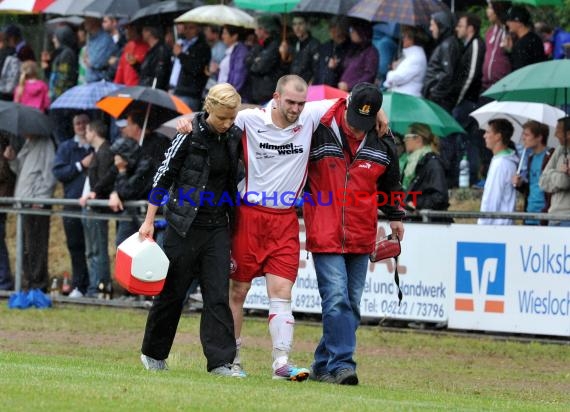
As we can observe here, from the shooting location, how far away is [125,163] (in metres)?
18.1

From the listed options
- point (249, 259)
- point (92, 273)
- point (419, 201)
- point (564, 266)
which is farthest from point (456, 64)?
point (249, 259)

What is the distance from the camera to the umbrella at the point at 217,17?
67.8 feet

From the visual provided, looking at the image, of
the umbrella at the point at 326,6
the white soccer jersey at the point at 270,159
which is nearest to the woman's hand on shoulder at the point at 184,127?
the white soccer jersey at the point at 270,159

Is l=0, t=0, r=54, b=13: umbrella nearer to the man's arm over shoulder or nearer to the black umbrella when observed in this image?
the black umbrella

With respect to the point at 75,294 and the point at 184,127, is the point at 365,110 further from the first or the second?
the point at 75,294

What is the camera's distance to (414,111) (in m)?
17.6

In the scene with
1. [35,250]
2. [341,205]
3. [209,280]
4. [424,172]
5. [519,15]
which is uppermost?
[519,15]

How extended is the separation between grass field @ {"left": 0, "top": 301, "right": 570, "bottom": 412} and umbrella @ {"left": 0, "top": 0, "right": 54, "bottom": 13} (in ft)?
19.0

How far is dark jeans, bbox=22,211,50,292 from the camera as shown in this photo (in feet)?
63.1

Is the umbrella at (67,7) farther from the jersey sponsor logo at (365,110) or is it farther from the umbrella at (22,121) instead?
the jersey sponsor logo at (365,110)

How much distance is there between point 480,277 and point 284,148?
570 cm

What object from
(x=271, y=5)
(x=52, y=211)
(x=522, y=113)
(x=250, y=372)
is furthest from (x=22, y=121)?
(x=250, y=372)

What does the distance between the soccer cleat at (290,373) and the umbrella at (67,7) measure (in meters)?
11.8

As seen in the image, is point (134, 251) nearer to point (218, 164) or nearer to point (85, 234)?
point (218, 164)
